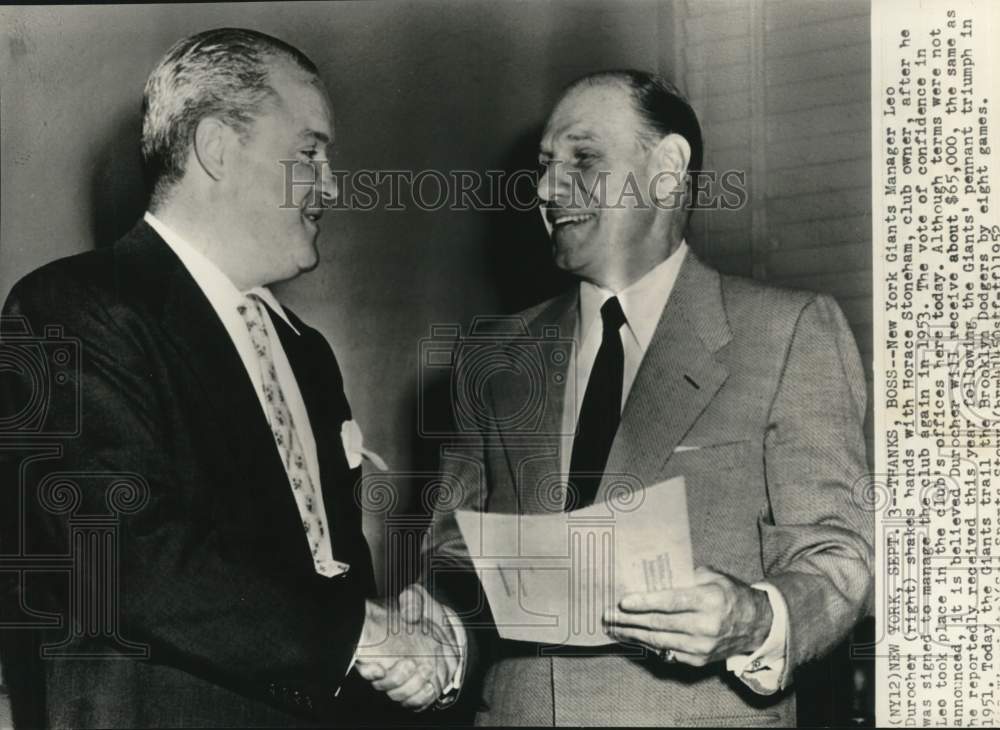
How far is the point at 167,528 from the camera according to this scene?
2018 millimetres

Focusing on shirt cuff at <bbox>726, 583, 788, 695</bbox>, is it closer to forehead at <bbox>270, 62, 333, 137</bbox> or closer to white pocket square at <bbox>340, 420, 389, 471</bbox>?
white pocket square at <bbox>340, 420, 389, 471</bbox>

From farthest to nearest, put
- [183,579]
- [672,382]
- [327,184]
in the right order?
[327,184], [672,382], [183,579]

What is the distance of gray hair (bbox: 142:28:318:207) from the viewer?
2158 millimetres

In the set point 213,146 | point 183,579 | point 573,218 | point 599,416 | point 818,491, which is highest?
point 213,146

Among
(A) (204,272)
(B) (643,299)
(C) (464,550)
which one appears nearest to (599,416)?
(B) (643,299)

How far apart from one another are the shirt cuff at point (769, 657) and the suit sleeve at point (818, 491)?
12 mm

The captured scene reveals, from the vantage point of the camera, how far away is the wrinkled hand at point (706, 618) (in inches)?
80.2

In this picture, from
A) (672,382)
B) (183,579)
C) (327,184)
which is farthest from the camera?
(327,184)

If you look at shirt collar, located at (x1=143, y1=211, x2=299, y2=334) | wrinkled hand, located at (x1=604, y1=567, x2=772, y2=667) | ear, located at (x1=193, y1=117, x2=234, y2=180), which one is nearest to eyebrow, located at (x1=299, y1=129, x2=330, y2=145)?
ear, located at (x1=193, y1=117, x2=234, y2=180)

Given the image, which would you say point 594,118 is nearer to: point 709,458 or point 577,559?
point 709,458

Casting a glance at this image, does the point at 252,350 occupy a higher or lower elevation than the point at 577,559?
higher

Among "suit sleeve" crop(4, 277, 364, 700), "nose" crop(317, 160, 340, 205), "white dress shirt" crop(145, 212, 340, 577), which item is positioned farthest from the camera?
"nose" crop(317, 160, 340, 205)

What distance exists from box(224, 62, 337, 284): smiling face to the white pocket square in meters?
0.29

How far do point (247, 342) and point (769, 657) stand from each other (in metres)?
1.01
